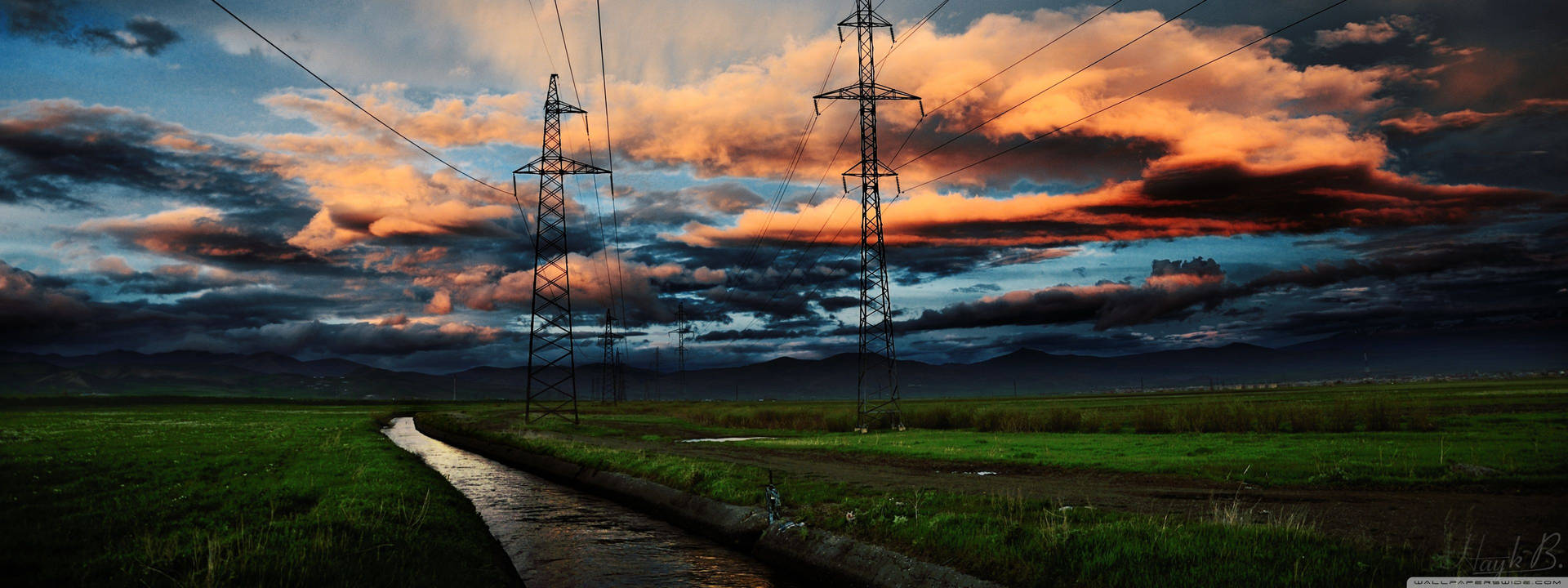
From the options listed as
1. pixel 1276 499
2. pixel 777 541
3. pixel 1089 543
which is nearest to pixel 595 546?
pixel 777 541

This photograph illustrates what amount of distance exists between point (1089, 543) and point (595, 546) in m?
14.9

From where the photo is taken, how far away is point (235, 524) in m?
19.3

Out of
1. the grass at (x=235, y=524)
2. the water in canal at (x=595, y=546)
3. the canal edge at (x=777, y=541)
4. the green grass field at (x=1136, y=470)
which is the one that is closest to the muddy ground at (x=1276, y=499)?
the green grass field at (x=1136, y=470)

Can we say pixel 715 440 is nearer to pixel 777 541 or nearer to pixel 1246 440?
pixel 1246 440

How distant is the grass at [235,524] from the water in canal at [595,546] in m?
1.36

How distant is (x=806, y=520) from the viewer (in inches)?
895

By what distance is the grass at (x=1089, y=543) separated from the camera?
530 inches

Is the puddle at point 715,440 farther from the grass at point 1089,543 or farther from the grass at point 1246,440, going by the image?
the grass at point 1089,543

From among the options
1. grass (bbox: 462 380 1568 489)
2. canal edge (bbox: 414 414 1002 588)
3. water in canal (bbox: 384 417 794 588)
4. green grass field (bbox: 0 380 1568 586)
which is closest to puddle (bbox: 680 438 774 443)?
grass (bbox: 462 380 1568 489)

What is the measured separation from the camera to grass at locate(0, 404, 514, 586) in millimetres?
14055

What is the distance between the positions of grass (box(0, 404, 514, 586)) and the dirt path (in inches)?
579

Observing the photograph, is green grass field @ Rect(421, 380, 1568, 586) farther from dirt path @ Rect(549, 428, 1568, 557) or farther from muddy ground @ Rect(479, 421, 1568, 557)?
dirt path @ Rect(549, 428, 1568, 557)

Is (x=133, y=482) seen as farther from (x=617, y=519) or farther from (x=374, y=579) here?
(x=374, y=579)

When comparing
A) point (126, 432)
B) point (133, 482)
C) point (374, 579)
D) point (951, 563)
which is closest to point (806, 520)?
point (951, 563)
